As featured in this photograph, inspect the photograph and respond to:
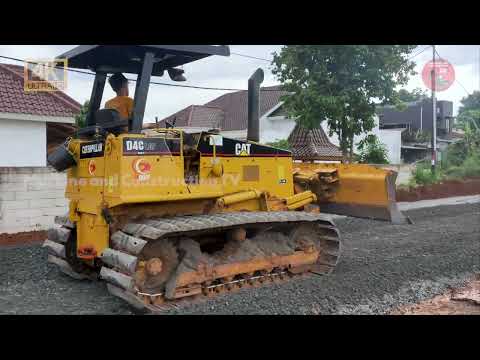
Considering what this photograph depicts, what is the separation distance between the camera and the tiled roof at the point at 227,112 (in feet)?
86.9

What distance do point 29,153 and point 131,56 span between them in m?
8.03

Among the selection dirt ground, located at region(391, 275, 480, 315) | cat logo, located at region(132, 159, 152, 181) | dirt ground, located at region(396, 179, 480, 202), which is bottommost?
dirt ground, located at region(391, 275, 480, 315)

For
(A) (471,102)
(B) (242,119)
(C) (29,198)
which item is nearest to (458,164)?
(B) (242,119)

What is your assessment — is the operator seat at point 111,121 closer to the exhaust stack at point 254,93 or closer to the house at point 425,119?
the exhaust stack at point 254,93

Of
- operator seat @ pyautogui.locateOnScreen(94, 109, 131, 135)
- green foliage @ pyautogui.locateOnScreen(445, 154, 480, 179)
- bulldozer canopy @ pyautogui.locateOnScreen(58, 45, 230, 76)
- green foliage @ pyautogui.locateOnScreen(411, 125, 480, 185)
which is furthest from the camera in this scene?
green foliage @ pyautogui.locateOnScreen(445, 154, 480, 179)

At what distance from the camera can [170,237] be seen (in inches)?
209

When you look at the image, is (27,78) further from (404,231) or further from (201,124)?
(201,124)

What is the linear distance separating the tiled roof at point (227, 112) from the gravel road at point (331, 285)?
1767cm

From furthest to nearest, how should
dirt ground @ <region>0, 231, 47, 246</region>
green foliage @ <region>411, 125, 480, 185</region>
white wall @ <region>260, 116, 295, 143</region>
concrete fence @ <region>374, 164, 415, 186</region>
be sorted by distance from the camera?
white wall @ <region>260, 116, 295, 143</region>, green foliage @ <region>411, 125, 480, 185</region>, concrete fence @ <region>374, 164, 415, 186</region>, dirt ground @ <region>0, 231, 47, 246</region>

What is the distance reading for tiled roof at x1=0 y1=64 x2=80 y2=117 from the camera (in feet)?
40.5

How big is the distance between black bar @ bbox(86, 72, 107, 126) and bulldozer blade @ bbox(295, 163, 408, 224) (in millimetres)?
3364

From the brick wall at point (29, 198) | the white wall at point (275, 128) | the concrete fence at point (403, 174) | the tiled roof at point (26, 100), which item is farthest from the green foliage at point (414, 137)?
the brick wall at point (29, 198)

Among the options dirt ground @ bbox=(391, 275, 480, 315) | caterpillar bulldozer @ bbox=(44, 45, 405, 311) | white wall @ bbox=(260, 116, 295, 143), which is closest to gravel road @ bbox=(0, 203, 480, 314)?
dirt ground @ bbox=(391, 275, 480, 315)

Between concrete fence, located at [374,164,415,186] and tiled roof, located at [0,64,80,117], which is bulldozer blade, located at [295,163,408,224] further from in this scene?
concrete fence, located at [374,164,415,186]
